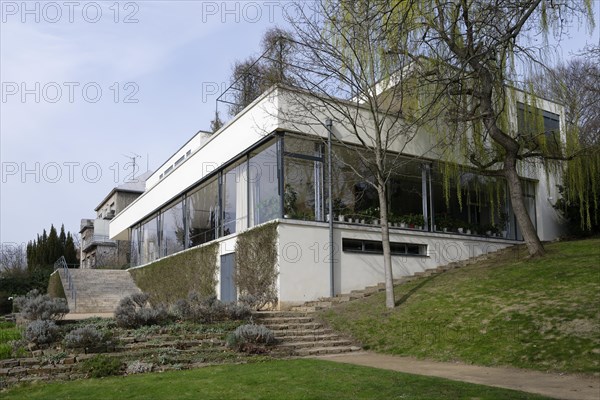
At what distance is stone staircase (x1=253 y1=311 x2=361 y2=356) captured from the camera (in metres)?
12.9

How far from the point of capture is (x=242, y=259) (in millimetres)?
18969

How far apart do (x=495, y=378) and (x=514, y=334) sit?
2375 millimetres

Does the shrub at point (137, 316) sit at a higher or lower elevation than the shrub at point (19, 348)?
higher

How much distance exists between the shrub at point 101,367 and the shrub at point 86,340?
0.84 meters

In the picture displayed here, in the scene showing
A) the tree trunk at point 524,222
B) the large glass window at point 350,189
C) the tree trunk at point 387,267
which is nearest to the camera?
the tree trunk at point 387,267

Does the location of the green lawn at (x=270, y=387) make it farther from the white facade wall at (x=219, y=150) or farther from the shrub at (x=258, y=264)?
the white facade wall at (x=219, y=150)

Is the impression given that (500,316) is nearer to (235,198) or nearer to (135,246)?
(235,198)

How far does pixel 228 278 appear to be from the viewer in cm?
2044

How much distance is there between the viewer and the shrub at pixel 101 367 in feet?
31.4

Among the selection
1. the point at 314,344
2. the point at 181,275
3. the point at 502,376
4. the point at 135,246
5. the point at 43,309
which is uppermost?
the point at 135,246

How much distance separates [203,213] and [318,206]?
740 centimetres

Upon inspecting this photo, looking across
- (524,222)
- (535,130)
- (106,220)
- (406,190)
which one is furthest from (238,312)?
(106,220)

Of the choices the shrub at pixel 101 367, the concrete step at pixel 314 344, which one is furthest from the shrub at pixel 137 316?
the shrub at pixel 101 367

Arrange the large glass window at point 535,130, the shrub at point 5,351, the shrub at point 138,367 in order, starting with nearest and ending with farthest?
1. the shrub at point 138,367
2. the shrub at point 5,351
3. the large glass window at point 535,130
